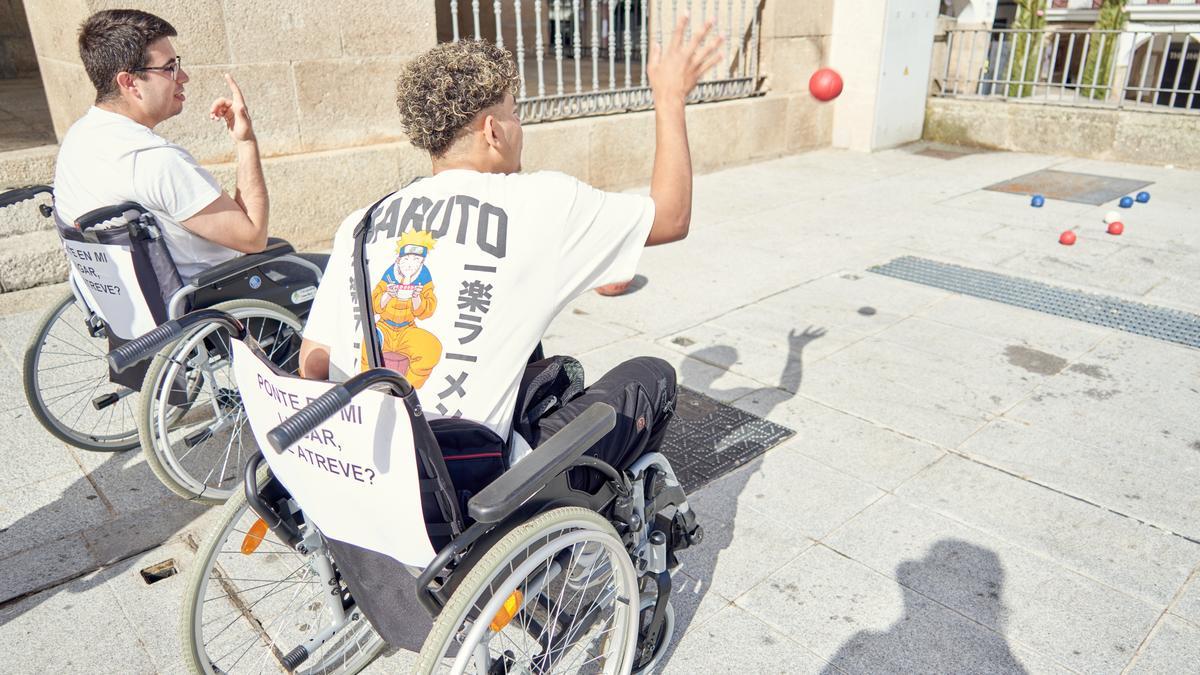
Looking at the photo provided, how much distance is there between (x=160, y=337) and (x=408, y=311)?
20.3 inches

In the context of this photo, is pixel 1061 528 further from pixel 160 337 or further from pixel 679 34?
pixel 160 337

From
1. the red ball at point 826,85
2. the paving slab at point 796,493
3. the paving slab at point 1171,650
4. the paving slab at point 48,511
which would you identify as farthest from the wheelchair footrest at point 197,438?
the red ball at point 826,85

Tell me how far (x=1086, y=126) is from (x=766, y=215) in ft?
15.9

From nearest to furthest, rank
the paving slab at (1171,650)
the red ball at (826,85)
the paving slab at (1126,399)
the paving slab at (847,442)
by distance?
1. the paving slab at (1171,650)
2. the paving slab at (847,442)
3. the paving slab at (1126,399)
4. the red ball at (826,85)

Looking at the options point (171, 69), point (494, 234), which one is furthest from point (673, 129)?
point (171, 69)

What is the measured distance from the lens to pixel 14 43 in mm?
10461

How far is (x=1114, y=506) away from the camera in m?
3.12

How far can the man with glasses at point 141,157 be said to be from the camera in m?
2.96

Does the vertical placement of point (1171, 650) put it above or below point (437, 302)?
below

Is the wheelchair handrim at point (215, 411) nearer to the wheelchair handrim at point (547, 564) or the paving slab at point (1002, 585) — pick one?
the wheelchair handrim at point (547, 564)

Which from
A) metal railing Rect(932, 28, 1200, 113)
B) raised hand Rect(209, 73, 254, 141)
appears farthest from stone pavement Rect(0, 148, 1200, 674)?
metal railing Rect(932, 28, 1200, 113)

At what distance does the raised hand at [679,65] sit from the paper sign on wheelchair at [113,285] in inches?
76.9

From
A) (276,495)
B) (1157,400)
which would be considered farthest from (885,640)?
(1157,400)

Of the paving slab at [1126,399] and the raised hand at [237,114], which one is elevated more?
the raised hand at [237,114]
